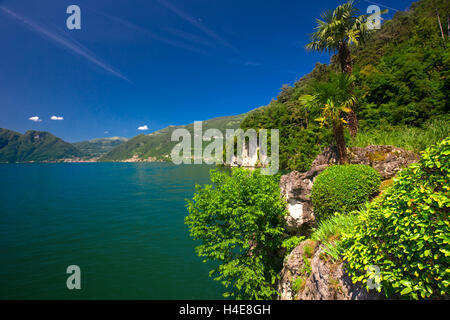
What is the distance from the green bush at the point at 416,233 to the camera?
2.95 meters

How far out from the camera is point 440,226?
2.96 metres

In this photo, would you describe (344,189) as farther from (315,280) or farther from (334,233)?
(315,280)

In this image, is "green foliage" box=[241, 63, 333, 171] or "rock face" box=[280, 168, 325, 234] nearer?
"rock face" box=[280, 168, 325, 234]

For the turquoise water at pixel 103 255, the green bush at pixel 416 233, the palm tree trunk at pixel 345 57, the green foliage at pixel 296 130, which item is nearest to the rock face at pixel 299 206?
the green bush at pixel 416 233

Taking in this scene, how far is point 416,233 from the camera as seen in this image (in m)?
3.11

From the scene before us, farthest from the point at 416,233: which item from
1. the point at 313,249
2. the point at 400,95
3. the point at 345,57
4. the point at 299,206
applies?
the point at 400,95

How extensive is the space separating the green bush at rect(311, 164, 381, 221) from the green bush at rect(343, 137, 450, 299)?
14.0 feet

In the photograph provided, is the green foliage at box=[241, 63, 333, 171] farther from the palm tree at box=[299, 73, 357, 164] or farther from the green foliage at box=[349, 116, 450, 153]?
the palm tree at box=[299, 73, 357, 164]

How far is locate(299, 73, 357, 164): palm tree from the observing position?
1045 cm

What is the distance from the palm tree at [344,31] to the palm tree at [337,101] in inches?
111

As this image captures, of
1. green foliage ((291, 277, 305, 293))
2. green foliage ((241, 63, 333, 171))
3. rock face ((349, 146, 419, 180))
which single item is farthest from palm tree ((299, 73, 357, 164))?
green foliage ((241, 63, 333, 171))

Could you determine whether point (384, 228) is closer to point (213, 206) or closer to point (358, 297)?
point (358, 297)

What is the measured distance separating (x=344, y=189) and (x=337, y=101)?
16.9ft

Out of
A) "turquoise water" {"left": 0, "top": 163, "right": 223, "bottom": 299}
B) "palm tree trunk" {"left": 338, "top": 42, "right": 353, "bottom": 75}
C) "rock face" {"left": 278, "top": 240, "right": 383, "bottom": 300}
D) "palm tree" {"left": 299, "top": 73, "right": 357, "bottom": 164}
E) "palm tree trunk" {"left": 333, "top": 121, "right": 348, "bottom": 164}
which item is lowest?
"turquoise water" {"left": 0, "top": 163, "right": 223, "bottom": 299}
